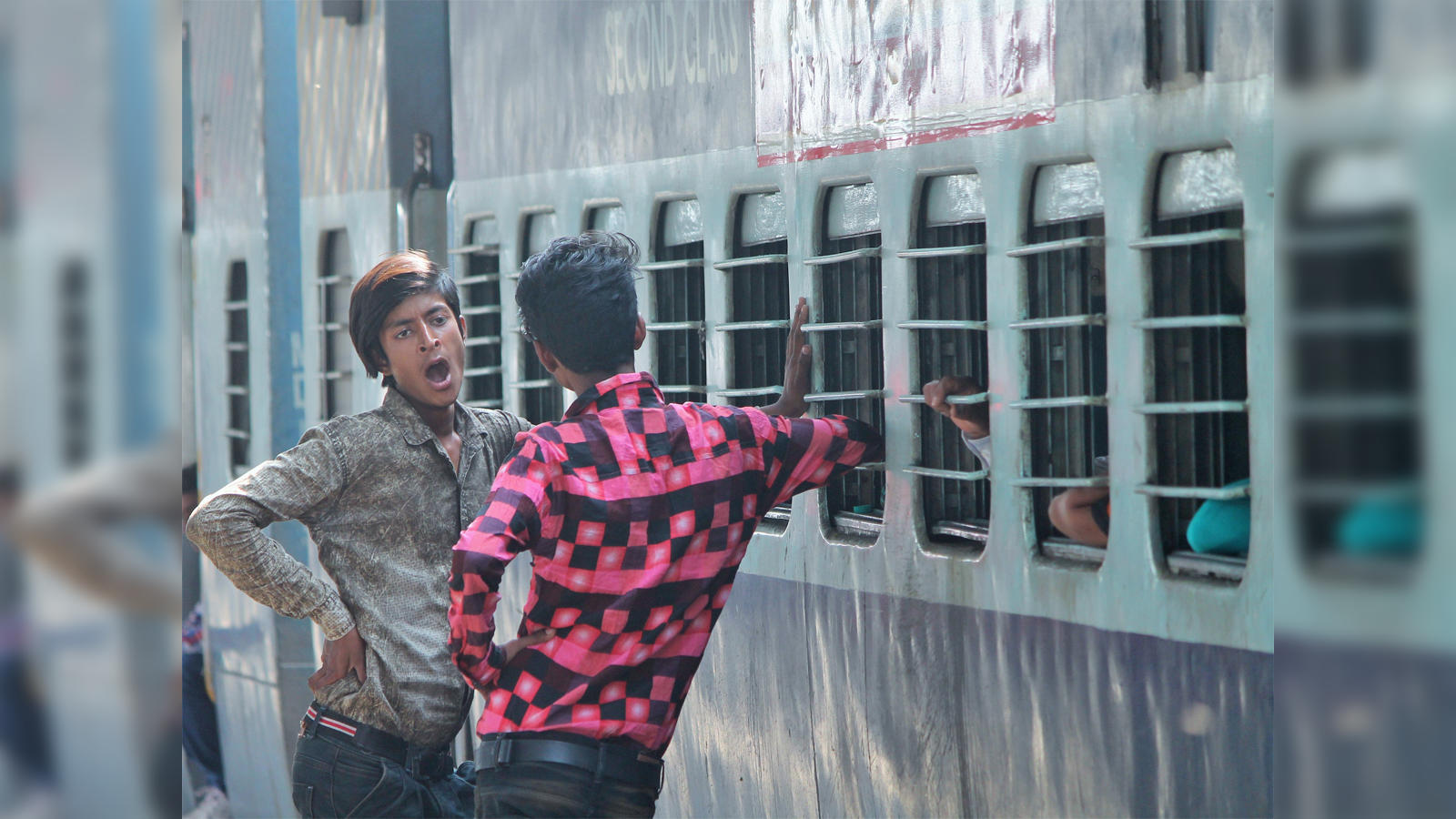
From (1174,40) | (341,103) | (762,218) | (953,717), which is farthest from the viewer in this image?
(341,103)

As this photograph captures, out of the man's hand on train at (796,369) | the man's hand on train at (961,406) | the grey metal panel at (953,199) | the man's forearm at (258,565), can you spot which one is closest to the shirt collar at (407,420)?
the man's forearm at (258,565)

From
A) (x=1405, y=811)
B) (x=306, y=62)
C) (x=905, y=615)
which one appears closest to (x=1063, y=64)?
(x=905, y=615)

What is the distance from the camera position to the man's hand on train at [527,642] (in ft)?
9.62

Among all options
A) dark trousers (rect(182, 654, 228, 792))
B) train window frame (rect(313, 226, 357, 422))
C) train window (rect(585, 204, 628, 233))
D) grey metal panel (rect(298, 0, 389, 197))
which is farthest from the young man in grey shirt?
dark trousers (rect(182, 654, 228, 792))

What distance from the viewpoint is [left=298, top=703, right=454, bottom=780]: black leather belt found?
3.31 m

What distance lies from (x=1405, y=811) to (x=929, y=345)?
8.10 ft

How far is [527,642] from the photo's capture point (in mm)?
2932

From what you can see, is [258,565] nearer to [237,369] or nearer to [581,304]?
[581,304]

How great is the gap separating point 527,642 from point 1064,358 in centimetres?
118

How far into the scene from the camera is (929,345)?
355cm

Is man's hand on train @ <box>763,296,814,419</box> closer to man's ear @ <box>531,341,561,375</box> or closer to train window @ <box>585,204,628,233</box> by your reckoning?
man's ear @ <box>531,341,561,375</box>

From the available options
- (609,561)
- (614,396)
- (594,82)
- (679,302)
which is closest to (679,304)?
(679,302)

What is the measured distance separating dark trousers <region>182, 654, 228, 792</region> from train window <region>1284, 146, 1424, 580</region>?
6.90m

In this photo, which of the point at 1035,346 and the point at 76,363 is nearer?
the point at 76,363
